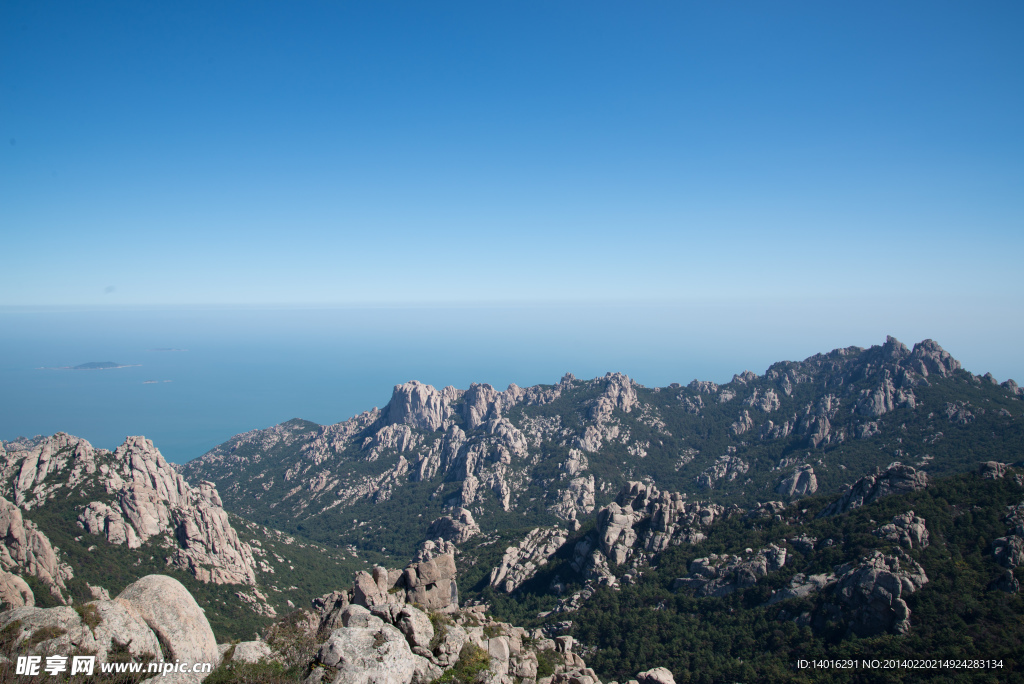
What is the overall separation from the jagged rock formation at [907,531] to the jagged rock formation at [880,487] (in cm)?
990

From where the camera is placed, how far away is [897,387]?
125 meters

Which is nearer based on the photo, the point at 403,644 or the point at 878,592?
the point at 403,644

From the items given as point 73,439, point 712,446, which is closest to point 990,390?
point 712,446

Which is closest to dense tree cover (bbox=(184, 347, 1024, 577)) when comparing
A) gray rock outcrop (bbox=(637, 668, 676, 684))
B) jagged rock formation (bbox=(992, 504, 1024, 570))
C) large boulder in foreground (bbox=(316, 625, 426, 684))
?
jagged rock formation (bbox=(992, 504, 1024, 570))

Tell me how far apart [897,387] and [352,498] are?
6167 inches

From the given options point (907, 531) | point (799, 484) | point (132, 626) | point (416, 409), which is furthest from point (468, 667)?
point (416, 409)

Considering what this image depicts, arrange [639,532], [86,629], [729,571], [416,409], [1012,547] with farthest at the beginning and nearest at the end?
[416,409], [639,532], [729,571], [1012,547], [86,629]

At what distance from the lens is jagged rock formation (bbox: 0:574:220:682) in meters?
18.6

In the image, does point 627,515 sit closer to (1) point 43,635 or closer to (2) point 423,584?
(2) point 423,584

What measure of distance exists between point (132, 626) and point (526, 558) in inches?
2644

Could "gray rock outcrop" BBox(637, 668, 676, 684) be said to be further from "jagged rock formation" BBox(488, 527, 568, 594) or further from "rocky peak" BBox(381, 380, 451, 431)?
"rocky peak" BBox(381, 380, 451, 431)

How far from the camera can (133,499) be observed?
3056 inches

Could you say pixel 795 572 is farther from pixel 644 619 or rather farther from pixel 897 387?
pixel 897 387

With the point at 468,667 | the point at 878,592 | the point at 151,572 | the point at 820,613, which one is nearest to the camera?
the point at 468,667
